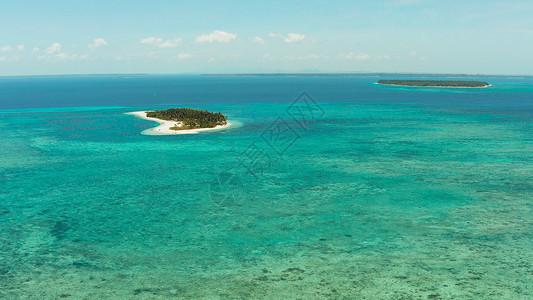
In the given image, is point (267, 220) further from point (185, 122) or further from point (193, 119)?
point (193, 119)

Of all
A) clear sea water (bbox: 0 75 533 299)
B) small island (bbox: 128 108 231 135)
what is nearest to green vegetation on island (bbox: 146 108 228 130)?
small island (bbox: 128 108 231 135)

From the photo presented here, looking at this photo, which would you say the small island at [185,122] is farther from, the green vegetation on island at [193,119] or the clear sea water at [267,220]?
the clear sea water at [267,220]

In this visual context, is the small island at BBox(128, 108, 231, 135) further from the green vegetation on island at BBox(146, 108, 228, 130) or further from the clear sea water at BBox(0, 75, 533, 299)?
the clear sea water at BBox(0, 75, 533, 299)

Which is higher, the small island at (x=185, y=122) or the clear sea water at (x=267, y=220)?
the small island at (x=185, y=122)

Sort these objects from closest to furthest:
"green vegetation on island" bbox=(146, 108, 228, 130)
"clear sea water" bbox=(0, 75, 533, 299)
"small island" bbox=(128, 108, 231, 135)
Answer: "clear sea water" bbox=(0, 75, 533, 299) → "small island" bbox=(128, 108, 231, 135) → "green vegetation on island" bbox=(146, 108, 228, 130)

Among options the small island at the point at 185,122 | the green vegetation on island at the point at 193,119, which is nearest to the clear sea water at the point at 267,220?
the small island at the point at 185,122

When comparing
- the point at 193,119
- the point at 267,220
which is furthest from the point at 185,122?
the point at 267,220

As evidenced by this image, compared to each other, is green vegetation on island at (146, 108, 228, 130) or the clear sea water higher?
green vegetation on island at (146, 108, 228, 130)
